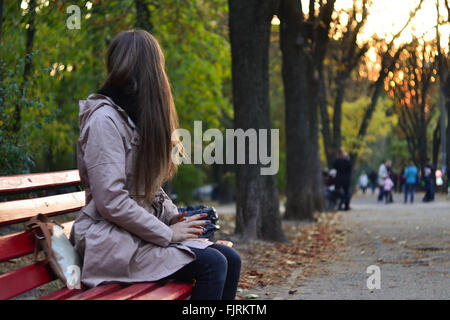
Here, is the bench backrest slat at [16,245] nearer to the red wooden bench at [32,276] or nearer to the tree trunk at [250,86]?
the red wooden bench at [32,276]

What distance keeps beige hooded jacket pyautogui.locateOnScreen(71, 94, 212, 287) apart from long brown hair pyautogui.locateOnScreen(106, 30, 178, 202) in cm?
6

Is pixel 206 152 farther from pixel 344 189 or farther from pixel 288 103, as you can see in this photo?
pixel 288 103

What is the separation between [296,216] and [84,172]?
1324 centimetres

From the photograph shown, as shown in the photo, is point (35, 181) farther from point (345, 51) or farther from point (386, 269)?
point (345, 51)

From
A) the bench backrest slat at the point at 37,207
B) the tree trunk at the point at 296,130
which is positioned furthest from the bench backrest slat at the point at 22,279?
the tree trunk at the point at 296,130

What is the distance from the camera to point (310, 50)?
17.7m

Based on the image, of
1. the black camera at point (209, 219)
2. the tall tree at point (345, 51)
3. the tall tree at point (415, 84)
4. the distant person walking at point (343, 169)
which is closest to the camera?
the black camera at point (209, 219)

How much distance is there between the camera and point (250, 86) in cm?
1093

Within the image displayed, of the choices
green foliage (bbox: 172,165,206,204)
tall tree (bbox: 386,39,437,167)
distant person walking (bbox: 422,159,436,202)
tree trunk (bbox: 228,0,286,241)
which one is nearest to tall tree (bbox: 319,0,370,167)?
tall tree (bbox: 386,39,437,167)

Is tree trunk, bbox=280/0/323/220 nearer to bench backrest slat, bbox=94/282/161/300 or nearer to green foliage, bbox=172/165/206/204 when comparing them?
green foliage, bbox=172/165/206/204

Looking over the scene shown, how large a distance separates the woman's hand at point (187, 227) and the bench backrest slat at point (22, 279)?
69 cm

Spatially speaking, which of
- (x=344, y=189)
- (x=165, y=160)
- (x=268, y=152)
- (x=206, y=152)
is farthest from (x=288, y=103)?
(x=206, y=152)

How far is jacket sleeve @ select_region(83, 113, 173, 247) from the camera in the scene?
3570 millimetres

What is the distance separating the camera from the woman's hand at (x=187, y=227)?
12.6ft
